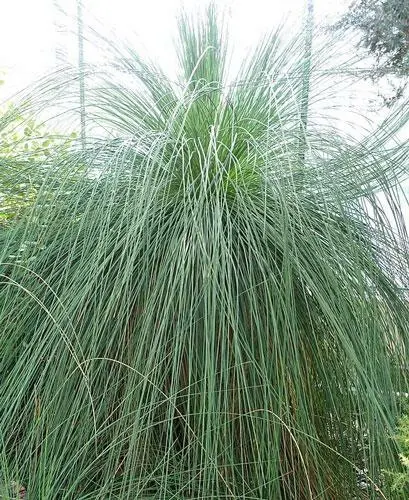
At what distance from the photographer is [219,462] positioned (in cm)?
64

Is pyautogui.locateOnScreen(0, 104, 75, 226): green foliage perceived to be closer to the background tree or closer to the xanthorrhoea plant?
the xanthorrhoea plant

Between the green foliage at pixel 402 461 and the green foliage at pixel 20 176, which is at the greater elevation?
the green foliage at pixel 20 176

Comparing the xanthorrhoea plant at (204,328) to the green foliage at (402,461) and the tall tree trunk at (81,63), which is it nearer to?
the green foliage at (402,461)

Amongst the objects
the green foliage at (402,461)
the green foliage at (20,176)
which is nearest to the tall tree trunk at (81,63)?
the green foliage at (20,176)

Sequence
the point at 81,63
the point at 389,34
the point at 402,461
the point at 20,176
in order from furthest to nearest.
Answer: the point at 389,34 < the point at 81,63 < the point at 20,176 < the point at 402,461

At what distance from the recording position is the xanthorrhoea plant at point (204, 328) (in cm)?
60

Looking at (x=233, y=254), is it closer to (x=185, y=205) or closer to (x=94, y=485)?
(x=185, y=205)

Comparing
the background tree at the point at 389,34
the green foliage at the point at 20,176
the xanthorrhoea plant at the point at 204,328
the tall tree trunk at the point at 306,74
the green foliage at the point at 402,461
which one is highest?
the background tree at the point at 389,34

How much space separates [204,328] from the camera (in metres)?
0.63

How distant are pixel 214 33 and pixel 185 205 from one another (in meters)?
0.53

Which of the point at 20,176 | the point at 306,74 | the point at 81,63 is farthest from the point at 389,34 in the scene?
the point at 20,176

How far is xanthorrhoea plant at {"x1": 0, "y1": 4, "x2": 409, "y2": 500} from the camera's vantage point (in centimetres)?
60

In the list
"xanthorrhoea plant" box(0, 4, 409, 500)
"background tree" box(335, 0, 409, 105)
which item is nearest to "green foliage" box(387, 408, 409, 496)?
"xanthorrhoea plant" box(0, 4, 409, 500)

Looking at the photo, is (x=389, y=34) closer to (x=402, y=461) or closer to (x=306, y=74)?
(x=306, y=74)
